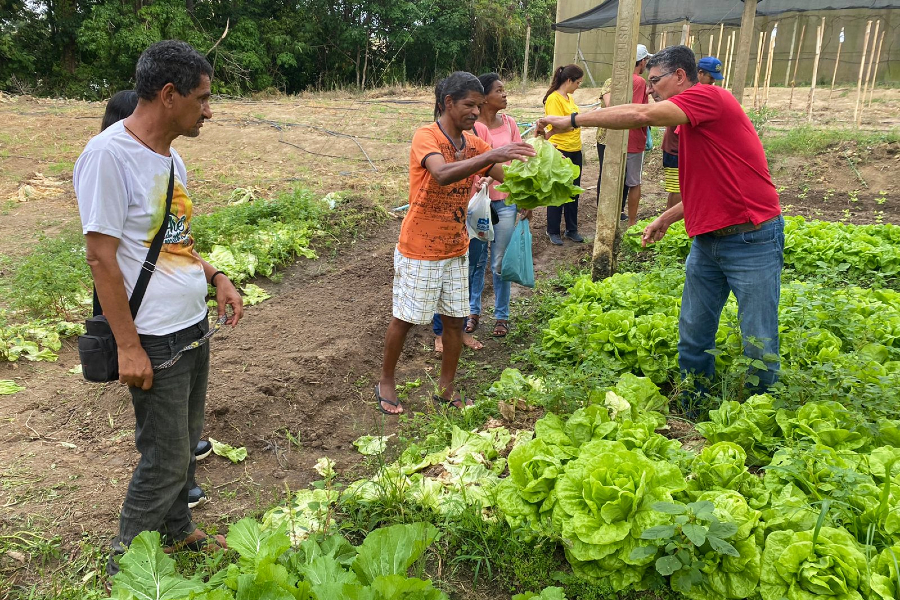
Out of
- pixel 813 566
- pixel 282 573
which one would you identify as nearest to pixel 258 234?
pixel 282 573

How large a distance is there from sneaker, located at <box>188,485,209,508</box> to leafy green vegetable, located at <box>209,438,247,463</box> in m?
0.40

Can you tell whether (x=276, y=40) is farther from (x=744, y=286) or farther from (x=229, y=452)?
(x=744, y=286)

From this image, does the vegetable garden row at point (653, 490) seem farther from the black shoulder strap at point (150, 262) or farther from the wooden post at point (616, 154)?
the wooden post at point (616, 154)

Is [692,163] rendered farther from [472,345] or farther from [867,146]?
[867,146]

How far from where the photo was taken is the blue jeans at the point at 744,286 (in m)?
3.62

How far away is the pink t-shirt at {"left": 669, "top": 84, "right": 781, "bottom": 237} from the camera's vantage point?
351 centimetres

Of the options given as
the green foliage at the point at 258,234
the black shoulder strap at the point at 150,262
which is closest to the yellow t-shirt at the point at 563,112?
the green foliage at the point at 258,234

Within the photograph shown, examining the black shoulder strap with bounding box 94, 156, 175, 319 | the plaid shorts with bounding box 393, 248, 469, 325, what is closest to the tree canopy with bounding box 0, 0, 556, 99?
the plaid shorts with bounding box 393, 248, 469, 325

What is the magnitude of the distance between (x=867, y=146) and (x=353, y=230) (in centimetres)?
959

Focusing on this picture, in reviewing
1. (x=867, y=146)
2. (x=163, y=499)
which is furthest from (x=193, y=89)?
(x=867, y=146)

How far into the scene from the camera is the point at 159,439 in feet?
8.72

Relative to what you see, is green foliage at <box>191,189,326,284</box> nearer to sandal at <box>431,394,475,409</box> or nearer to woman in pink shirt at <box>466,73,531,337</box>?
woman in pink shirt at <box>466,73,531,337</box>

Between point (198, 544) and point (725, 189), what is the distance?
10.7ft

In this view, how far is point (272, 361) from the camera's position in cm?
517
